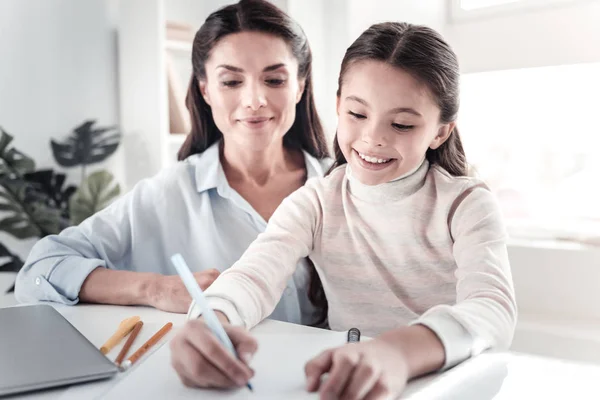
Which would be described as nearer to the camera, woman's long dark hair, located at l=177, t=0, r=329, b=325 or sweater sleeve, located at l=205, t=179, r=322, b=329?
sweater sleeve, located at l=205, t=179, r=322, b=329

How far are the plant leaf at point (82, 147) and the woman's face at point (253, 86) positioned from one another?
1206 millimetres

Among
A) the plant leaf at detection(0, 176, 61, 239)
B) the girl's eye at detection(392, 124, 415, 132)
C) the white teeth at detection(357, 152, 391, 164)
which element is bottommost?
the plant leaf at detection(0, 176, 61, 239)

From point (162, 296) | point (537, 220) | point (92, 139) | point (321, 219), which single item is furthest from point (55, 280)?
point (92, 139)

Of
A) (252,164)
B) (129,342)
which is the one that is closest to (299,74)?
(252,164)

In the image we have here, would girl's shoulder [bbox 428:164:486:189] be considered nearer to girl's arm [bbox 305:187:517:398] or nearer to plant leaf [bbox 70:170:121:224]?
girl's arm [bbox 305:187:517:398]

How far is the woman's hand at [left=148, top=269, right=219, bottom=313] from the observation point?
0.91 m

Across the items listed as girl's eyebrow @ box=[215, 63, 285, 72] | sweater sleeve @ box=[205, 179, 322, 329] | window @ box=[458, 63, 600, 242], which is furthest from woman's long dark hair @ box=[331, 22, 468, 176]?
window @ box=[458, 63, 600, 242]

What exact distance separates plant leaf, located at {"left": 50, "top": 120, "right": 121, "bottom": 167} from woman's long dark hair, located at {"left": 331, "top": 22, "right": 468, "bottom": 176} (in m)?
1.66

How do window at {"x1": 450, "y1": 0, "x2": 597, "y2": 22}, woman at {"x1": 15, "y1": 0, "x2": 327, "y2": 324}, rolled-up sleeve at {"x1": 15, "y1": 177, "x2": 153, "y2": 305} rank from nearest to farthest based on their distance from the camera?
1. rolled-up sleeve at {"x1": 15, "y1": 177, "x2": 153, "y2": 305}
2. woman at {"x1": 15, "y1": 0, "x2": 327, "y2": 324}
3. window at {"x1": 450, "y1": 0, "x2": 597, "y2": 22}

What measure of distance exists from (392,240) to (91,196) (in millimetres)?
1582

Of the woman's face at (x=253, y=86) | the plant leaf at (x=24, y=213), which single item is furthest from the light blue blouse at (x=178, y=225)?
the plant leaf at (x=24, y=213)

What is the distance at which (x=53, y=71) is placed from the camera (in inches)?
90.5

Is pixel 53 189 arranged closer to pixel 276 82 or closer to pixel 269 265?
pixel 276 82

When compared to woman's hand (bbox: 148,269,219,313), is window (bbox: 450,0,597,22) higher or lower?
higher
